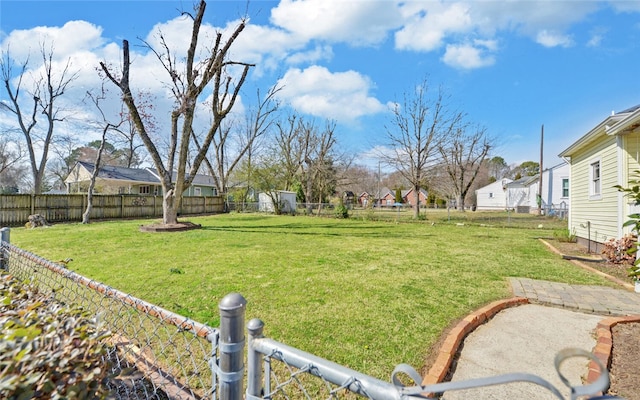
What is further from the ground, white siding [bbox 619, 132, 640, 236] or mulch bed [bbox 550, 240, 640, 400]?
white siding [bbox 619, 132, 640, 236]

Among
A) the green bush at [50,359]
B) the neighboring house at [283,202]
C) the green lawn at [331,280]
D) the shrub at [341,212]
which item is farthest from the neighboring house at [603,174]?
the neighboring house at [283,202]

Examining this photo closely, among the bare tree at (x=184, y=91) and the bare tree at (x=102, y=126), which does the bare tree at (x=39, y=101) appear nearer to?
the bare tree at (x=102, y=126)

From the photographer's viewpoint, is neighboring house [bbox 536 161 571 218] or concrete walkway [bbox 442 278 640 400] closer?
concrete walkway [bbox 442 278 640 400]

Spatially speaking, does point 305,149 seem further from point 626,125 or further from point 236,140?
point 626,125

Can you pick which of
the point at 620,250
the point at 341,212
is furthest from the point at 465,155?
the point at 620,250

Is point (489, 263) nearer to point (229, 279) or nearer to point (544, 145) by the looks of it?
point (229, 279)

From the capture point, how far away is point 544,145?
87.2 ft

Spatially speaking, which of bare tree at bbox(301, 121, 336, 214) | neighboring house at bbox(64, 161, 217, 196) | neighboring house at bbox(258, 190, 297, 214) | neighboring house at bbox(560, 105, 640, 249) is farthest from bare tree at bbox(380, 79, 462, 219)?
neighboring house at bbox(64, 161, 217, 196)

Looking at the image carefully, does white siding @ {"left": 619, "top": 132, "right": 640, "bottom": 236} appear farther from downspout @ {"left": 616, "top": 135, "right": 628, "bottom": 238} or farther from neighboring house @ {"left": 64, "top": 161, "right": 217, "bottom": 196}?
neighboring house @ {"left": 64, "top": 161, "right": 217, "bottom": 196}

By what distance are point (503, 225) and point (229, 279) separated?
1414cm

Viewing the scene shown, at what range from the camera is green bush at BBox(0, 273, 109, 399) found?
0.95 metres

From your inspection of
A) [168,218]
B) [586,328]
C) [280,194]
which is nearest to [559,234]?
[586,328]

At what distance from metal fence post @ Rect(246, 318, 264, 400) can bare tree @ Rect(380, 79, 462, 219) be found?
18.8 m

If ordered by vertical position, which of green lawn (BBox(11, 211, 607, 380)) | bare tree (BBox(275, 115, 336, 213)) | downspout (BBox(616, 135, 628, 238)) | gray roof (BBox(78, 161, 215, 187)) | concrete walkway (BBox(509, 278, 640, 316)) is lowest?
concrete walkway (BBox(509, 278, 640, 316))
